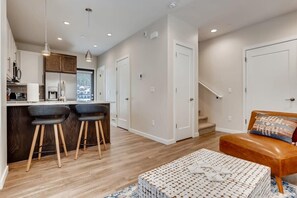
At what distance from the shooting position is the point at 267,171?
1423mm

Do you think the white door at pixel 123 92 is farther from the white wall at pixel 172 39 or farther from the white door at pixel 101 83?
the white wall at pixel 172 39

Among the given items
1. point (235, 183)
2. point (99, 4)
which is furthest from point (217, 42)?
point (235, 183)

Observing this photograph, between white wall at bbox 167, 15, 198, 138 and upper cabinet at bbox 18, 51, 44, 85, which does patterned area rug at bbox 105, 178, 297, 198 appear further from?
upper cabinet at bbox 18, 51, 44, 85

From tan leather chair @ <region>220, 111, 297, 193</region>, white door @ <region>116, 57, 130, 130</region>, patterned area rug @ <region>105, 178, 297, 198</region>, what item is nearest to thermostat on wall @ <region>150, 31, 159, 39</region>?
white door @ <region>116, 57, 130, 130</region>

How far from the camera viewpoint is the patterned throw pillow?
204 cm

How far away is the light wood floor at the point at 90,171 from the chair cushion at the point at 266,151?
471 millimetres

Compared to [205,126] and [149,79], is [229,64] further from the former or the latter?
[149,79]

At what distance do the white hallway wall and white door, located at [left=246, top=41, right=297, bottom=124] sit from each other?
1.54 m

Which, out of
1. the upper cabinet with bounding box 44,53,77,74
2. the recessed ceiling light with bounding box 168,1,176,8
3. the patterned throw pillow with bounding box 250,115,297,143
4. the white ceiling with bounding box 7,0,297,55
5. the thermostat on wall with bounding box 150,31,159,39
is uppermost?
the white ceiling with bounding box 7,0,297,55

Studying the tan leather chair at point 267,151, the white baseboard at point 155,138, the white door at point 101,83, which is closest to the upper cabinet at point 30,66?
the white door at point 101,83

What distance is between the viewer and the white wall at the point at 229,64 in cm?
360

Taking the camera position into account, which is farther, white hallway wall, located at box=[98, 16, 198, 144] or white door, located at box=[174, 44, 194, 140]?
white door, located at box=[174, 44, 194, 140]

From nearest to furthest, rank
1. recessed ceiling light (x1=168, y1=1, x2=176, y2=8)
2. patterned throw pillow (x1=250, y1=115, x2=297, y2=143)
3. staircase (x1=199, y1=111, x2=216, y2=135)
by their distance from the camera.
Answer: patterned throw pillow (x1=250, y1=115, x2=297, y2=143) → recessed ceiling light (x1=168, y1=1, x2=176, y2=8) → staircase (x1=199, y1=111, x2=216, y2=135)

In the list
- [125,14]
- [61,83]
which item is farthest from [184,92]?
[61,83]
